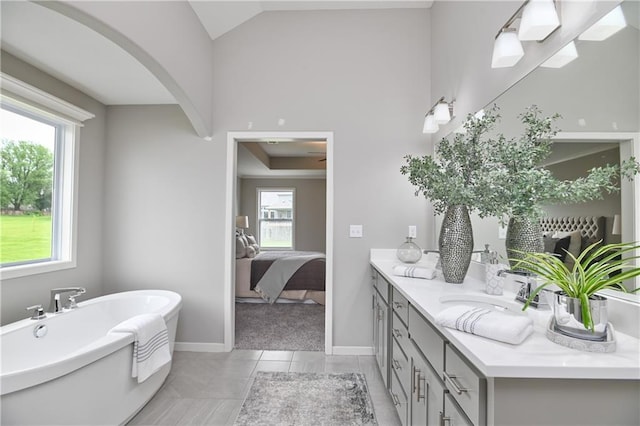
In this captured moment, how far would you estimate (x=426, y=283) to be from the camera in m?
1.89

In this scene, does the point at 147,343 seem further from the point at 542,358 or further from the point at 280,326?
the point at 542,358

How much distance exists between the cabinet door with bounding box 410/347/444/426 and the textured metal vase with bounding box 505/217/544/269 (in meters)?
0.64

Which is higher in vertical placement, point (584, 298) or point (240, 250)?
point (584, 298)

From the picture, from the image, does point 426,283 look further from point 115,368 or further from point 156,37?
point 156,37

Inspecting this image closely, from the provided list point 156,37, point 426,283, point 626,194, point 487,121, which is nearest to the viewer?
point 626,194

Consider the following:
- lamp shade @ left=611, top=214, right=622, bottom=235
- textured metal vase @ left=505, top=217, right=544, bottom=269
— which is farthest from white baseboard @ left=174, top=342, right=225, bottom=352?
lamp shade @ left=611, top=214, right=622, bottom=235

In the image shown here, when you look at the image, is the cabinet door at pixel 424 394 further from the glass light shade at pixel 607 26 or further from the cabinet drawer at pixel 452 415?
the glass light shade at pixel 607 26

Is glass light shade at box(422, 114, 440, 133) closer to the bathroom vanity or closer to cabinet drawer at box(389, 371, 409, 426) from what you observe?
the bathroom vanity

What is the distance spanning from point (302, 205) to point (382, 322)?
6.00 m

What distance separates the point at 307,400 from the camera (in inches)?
85.7

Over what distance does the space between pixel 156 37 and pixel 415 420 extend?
107 inches

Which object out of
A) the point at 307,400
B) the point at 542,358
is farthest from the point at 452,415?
the point at 307,400

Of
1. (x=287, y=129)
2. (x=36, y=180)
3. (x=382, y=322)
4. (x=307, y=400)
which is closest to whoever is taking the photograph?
(x=307, y=400)

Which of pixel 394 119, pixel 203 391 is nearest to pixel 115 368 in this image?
pixel 203 391
